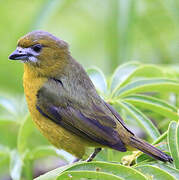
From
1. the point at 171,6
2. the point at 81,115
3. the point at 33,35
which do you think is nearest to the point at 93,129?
the point at 81,115

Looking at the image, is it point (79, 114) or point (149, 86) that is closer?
point (149, 86)

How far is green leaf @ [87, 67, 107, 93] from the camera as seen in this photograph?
151 inches

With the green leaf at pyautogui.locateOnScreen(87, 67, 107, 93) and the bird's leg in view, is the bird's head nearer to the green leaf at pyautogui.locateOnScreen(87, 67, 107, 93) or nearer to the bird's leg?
the green leaf at pyautogui.locateOnScreen(87, 67, 107, 93)

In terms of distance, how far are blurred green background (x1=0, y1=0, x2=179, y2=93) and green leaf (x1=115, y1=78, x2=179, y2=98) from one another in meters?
1.11

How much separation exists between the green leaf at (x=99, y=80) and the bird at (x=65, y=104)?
52 millimetres

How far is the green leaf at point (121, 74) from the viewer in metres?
3.72

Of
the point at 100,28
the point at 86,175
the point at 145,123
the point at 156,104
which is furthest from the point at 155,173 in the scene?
the point at 100,28

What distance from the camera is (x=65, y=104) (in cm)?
386

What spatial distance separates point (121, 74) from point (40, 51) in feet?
2.53

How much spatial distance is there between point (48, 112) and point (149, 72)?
0.93 metres

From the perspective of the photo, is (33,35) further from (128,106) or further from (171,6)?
(171,6)

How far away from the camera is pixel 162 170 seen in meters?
2.64

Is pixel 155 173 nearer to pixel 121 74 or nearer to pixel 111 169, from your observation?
pixel 111 169

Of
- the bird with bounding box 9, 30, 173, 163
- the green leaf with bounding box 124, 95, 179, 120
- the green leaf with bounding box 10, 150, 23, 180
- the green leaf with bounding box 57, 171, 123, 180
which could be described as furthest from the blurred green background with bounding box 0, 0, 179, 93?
the green leaf with bounding box 57, 171, 123, 180
